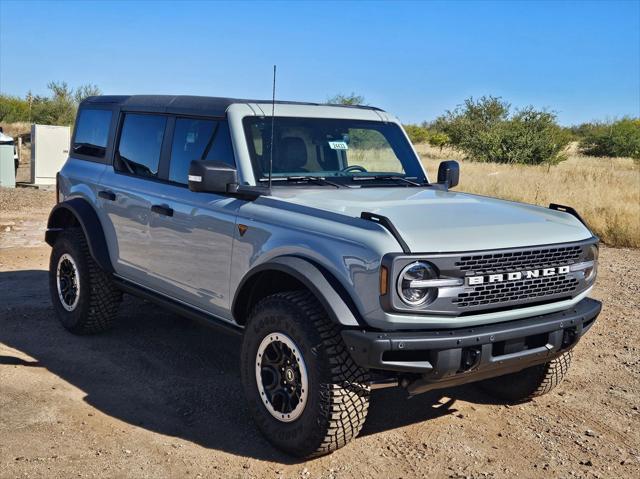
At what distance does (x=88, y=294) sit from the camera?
5.84 metres

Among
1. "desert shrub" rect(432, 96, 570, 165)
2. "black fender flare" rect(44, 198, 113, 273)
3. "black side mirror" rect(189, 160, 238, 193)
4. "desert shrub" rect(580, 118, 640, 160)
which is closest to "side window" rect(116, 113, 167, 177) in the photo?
"black fender flare" rect(44, 198, 113, 273)

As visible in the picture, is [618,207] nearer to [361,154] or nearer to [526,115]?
[361,154]

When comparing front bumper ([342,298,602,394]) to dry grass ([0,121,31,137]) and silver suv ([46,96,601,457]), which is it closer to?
silver suv ([46,96,601,457])

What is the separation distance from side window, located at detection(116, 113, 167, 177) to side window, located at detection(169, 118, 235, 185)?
0.22m

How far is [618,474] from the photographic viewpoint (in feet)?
12.8

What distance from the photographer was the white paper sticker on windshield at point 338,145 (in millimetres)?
5031

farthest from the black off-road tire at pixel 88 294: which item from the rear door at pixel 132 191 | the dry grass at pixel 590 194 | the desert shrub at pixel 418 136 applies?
the desert shrub at pixel 418 136

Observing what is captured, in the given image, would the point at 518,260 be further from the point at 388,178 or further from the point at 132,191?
the point at 132,191

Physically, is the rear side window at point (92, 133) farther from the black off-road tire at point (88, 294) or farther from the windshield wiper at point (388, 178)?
the windshield wiper at point (388, 178)

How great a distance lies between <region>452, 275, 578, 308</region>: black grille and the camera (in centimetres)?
365

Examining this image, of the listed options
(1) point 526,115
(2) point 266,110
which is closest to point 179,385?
(2) point 266,110

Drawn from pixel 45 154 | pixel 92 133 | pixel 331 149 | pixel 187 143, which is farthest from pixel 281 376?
pixel 45 154

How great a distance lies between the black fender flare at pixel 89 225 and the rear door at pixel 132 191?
0.06m

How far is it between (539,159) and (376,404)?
1147 inches
